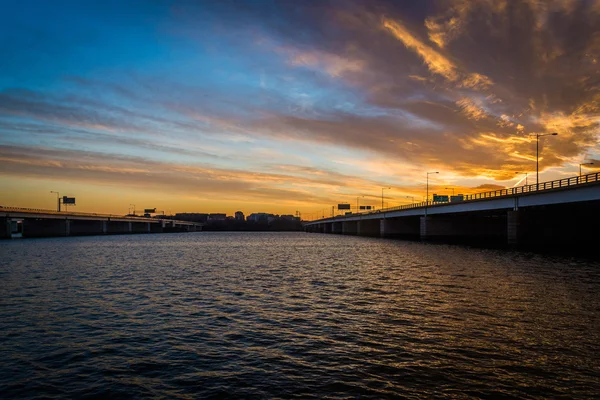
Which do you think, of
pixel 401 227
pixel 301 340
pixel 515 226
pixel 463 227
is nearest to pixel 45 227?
pixel 401 227

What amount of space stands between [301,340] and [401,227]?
478 feet

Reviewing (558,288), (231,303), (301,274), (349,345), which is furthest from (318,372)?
(301,274)

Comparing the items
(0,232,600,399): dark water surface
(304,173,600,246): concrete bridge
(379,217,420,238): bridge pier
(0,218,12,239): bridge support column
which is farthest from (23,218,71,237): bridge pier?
(0,232,600,399): dark water surface

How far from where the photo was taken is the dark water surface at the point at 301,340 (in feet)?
40.0

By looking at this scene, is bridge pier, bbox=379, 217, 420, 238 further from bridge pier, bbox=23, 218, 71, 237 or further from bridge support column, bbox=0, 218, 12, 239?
bridge pier, bbox=23, 218, 71, 237

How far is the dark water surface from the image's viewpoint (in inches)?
480

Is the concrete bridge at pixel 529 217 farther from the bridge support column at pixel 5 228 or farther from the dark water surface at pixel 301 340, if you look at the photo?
the bridge support column at pixel 5 228

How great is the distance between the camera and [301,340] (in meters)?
16.9

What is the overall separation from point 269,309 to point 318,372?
10.1 metres

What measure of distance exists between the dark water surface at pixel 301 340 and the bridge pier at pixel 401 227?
124 m

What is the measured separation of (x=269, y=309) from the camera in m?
23.1

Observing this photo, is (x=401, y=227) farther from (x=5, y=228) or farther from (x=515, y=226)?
(x=5, y=228)

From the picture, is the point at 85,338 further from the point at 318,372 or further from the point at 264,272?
the point at 264,272

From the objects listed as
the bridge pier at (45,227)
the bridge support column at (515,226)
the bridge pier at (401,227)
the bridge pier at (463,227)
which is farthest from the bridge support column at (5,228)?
the bridge support column at (515,226)
